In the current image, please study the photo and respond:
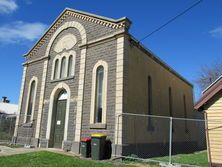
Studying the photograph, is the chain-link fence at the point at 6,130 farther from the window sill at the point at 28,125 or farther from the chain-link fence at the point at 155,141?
the chain-link fence at the point at 155,141

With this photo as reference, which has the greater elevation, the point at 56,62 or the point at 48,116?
the point at 56,62

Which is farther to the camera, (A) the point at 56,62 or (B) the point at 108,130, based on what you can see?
(A) the point at 56,62

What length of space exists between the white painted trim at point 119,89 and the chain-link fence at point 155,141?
143mm

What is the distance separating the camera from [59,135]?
605 inches

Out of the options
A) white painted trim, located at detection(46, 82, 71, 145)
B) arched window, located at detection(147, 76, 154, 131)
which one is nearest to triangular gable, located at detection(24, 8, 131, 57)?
arched window, located at detection(147, 76, 154, 131)

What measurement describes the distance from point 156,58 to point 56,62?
7527mm

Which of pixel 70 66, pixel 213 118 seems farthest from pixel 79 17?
pixel 213 118

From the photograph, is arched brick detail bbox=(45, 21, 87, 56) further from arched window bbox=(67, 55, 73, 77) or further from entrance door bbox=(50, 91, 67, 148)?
entrance door bbox=(50, 91, 67, 148)

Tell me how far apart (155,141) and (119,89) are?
5.12 meters

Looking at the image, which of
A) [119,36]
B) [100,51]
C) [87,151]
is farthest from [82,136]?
[119,36]

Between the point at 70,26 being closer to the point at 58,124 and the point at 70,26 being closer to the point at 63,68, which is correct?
the point at 63,68

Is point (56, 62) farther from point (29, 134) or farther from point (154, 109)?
point (154, 109)

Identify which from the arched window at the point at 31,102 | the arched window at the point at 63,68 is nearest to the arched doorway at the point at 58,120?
the arched window at the point at 63,68

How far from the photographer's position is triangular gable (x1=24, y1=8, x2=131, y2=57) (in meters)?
13.3
